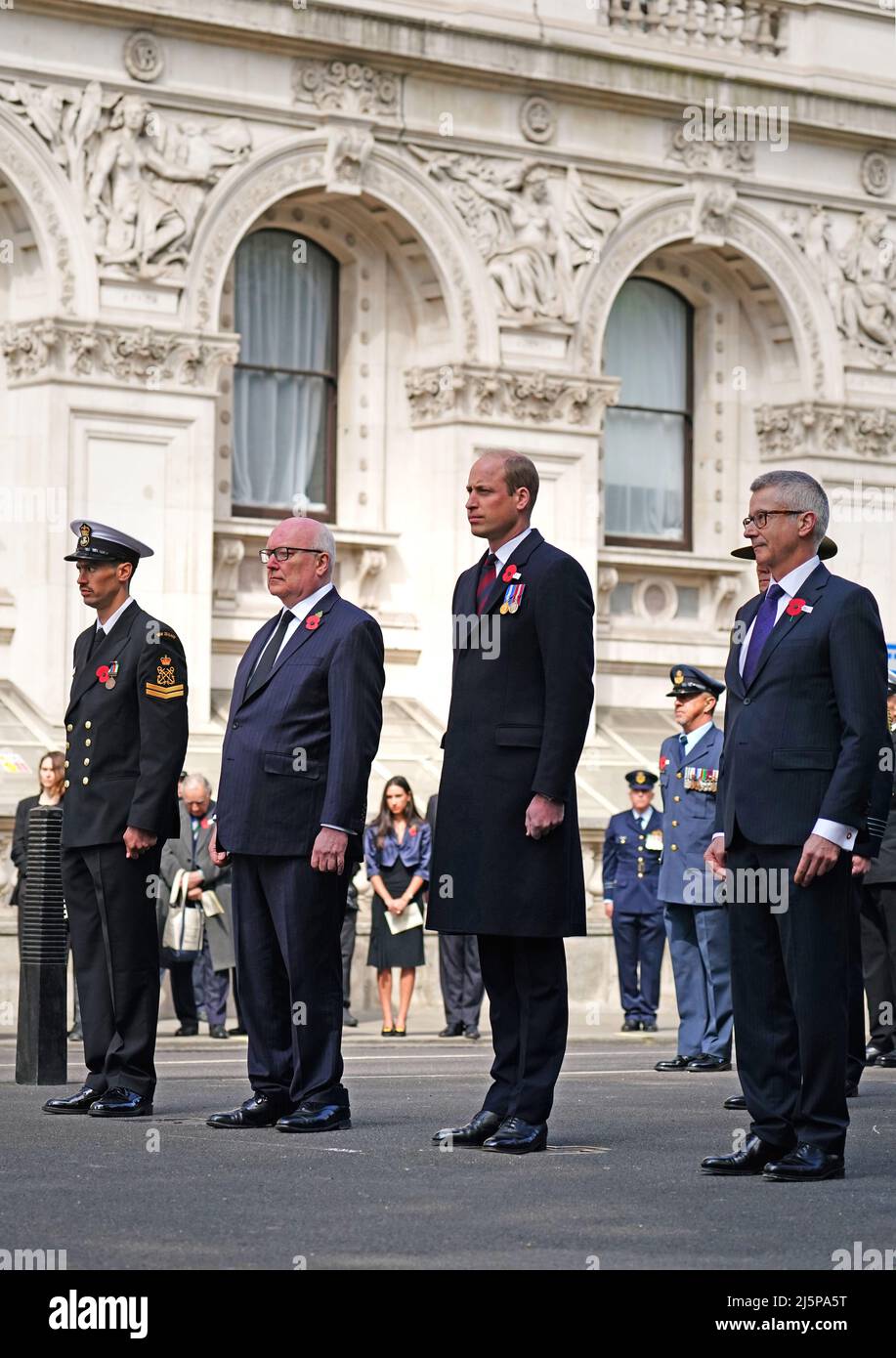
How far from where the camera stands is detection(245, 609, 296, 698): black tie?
32.7 feet

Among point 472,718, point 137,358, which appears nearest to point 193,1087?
point 472,718

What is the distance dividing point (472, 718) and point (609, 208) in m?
16.6

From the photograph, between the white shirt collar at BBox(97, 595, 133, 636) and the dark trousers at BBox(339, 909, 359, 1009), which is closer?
the white shirt collar at BBox(97, 595, 133, 636)

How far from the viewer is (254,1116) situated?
980 centimetres

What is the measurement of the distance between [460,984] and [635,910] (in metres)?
1.53

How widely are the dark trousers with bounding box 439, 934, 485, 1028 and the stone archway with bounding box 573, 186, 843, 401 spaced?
764 centimetres

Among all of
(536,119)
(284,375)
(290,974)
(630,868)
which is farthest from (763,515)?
(536,119)

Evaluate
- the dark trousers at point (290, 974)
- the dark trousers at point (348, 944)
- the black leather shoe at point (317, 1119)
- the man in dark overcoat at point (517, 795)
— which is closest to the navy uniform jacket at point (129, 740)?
the dark trousers at point (290, 974)

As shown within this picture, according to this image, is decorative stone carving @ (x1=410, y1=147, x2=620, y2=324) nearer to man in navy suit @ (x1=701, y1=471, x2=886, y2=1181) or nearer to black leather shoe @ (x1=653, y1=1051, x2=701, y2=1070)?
black leather shoe @ (x1=653, y1=1051, x2=701, y2=1070)

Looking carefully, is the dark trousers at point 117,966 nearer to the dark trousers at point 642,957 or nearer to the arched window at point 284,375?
the dark trousers at point 642,957

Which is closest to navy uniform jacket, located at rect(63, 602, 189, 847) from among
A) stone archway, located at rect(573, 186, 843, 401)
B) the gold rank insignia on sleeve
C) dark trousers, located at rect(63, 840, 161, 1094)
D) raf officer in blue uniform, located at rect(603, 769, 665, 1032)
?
the gold rank insignia on sleeve

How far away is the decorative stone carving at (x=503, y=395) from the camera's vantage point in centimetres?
2419
